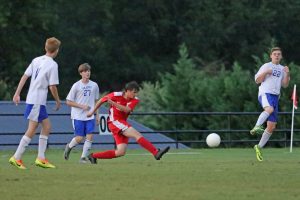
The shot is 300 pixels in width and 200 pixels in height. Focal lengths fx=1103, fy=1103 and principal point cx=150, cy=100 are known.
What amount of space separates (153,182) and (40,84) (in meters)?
3.77

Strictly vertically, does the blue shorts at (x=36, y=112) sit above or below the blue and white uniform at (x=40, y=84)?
below

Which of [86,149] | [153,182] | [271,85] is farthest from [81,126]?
[153,182]

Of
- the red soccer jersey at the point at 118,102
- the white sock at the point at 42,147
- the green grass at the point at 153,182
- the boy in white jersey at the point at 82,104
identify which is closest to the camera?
the green grass at the point at 153,182

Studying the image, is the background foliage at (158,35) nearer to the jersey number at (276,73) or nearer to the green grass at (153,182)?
the jersey number at (276,73)

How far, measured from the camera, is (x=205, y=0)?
74.2 metres

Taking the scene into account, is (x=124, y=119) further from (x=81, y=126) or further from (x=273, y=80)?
(x=273, y=80)

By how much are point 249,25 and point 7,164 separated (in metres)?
55.3

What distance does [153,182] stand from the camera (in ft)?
49.3

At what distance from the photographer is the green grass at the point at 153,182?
1329 cm

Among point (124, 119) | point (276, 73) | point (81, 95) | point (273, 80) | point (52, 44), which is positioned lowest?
point (124, 119)

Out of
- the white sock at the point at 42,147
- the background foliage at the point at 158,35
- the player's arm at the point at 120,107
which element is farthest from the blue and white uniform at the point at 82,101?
the background foliage at the point at 158,35

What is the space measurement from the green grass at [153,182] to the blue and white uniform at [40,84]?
91 cm

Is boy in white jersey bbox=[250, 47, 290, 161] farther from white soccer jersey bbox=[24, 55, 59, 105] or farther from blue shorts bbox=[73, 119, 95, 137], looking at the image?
white soccer jersey bbox=[24, 55, 59, 105]

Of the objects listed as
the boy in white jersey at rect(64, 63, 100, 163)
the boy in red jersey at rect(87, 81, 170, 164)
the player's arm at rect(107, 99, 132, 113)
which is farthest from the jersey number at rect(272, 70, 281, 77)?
the player's arm at rect(107, 99, 132, 113)
